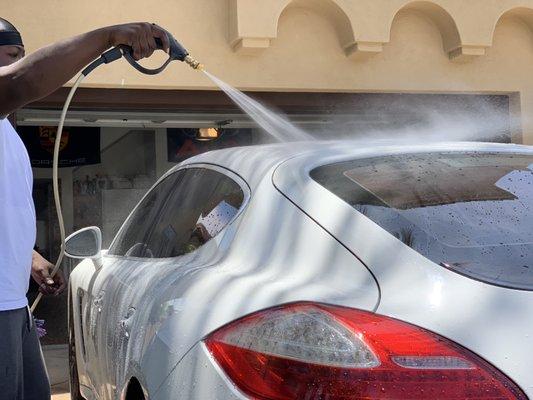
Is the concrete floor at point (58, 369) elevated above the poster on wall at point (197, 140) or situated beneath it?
situated beneath

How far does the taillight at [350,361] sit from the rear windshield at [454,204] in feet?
0.90

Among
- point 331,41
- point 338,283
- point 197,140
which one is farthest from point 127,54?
point 197,140

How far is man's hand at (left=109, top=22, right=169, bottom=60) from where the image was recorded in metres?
2.38

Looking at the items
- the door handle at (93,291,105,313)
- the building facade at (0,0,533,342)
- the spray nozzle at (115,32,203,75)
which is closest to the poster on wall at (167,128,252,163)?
the building facade at (0,0,533,342)

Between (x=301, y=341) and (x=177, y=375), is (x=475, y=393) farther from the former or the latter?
(x=177, y=375)

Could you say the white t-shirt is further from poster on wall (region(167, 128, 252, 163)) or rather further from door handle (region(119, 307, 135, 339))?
poster on wall (region(167, 128, 252, 163))

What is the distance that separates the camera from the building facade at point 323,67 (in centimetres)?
736

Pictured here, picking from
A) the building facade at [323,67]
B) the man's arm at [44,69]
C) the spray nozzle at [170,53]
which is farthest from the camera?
the building facade at [323,67]

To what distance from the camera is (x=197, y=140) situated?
1014 centimetres

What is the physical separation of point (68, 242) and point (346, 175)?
6.56 feet

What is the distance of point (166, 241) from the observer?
3.19m

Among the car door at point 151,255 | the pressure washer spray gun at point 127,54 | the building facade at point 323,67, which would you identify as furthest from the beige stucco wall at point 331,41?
the pressure washer spray gun at point 127,54

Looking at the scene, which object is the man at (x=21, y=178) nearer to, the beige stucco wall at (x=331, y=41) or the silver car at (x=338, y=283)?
the silver car at (x=338, y=283)

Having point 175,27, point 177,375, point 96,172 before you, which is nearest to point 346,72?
point 175,27
